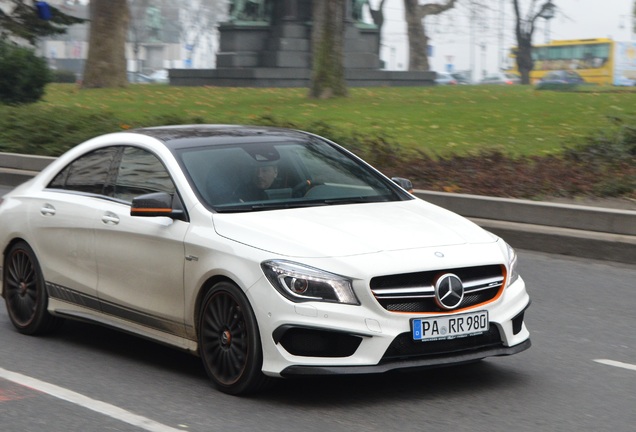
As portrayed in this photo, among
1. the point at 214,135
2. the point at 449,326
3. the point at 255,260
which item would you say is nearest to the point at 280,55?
the point at 214,135

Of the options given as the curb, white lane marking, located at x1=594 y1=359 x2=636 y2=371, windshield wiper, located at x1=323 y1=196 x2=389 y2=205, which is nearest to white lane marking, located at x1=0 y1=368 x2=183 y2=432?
windshield wiper, located at x1=323 y1=196 x2=389 y2=205

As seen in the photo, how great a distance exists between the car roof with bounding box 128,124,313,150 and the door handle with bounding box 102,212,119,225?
0.54 meters

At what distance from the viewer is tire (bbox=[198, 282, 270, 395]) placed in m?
6.25

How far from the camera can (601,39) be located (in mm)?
77812

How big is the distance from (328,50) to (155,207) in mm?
23194

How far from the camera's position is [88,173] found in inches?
319

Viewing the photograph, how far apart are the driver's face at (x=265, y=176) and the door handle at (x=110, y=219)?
0.91 metres

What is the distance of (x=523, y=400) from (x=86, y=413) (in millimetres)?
2250

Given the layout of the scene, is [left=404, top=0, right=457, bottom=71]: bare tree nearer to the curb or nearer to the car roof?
the curb

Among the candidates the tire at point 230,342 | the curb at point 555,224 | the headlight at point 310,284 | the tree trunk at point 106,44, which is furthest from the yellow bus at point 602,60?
the headlight at point 310,284

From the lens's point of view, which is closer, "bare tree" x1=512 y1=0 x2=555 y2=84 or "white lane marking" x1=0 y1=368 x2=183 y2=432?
"white lane marking" x1=0 y1=368 x2=183 y2=432

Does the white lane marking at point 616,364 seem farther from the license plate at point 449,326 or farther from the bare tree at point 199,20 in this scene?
the bare tree at point 199,20

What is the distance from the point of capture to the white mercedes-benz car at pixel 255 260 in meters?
6.11

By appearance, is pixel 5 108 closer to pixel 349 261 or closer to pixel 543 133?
pixel 543 133
